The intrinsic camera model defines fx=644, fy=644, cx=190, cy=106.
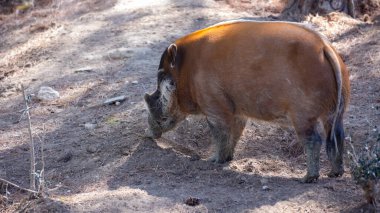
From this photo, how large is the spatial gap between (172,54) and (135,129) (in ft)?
3.39

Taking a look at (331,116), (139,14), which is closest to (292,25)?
(331,116)

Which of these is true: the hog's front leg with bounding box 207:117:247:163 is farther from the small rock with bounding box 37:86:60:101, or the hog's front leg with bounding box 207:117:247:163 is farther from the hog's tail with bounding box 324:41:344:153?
the small rock with bounding box 37:86:60:101

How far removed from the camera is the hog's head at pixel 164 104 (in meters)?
6.34

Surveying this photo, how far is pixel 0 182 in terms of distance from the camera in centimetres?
557

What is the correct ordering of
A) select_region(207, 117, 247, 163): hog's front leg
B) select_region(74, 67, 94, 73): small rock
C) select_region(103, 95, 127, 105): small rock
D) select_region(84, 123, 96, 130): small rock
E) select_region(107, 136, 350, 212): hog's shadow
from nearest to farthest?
select_region(107, 136, 350, 212): hog's shadow → select_region(207, 117, 247, 163): hog's front leg → select_region(84, 123, 96, 130): small rock → select_region(103, 95, 127, 105): small rock → select_region(74, 67, 94, 73): small rock

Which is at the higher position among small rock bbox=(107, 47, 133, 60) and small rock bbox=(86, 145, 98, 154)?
small rock bbox=(86, 145, 98, 154)

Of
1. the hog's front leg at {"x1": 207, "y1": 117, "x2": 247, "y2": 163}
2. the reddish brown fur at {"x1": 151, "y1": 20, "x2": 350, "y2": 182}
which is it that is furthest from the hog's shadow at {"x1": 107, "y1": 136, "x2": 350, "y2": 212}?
the reddish brown fur at {"x1": 151, "y1": 20, "x2": 350, "y2": 182}

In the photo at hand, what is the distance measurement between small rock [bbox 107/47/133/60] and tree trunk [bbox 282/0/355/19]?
2713mm

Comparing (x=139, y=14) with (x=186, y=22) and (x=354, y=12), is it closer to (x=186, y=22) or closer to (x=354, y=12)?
(x=186, y=22)

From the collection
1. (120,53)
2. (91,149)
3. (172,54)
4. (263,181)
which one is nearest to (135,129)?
(91,149)

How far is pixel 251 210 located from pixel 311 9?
237 inches

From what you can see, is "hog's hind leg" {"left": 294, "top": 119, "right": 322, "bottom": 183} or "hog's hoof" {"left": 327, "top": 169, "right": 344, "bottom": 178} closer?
"hog's hind leg" {"left": 294, "top": 119, "right": 322, "bottom": 183}

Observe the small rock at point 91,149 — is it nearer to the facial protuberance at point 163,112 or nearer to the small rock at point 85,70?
the facial protuberance at point 163,112

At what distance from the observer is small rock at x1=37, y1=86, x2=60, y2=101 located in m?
8.05
